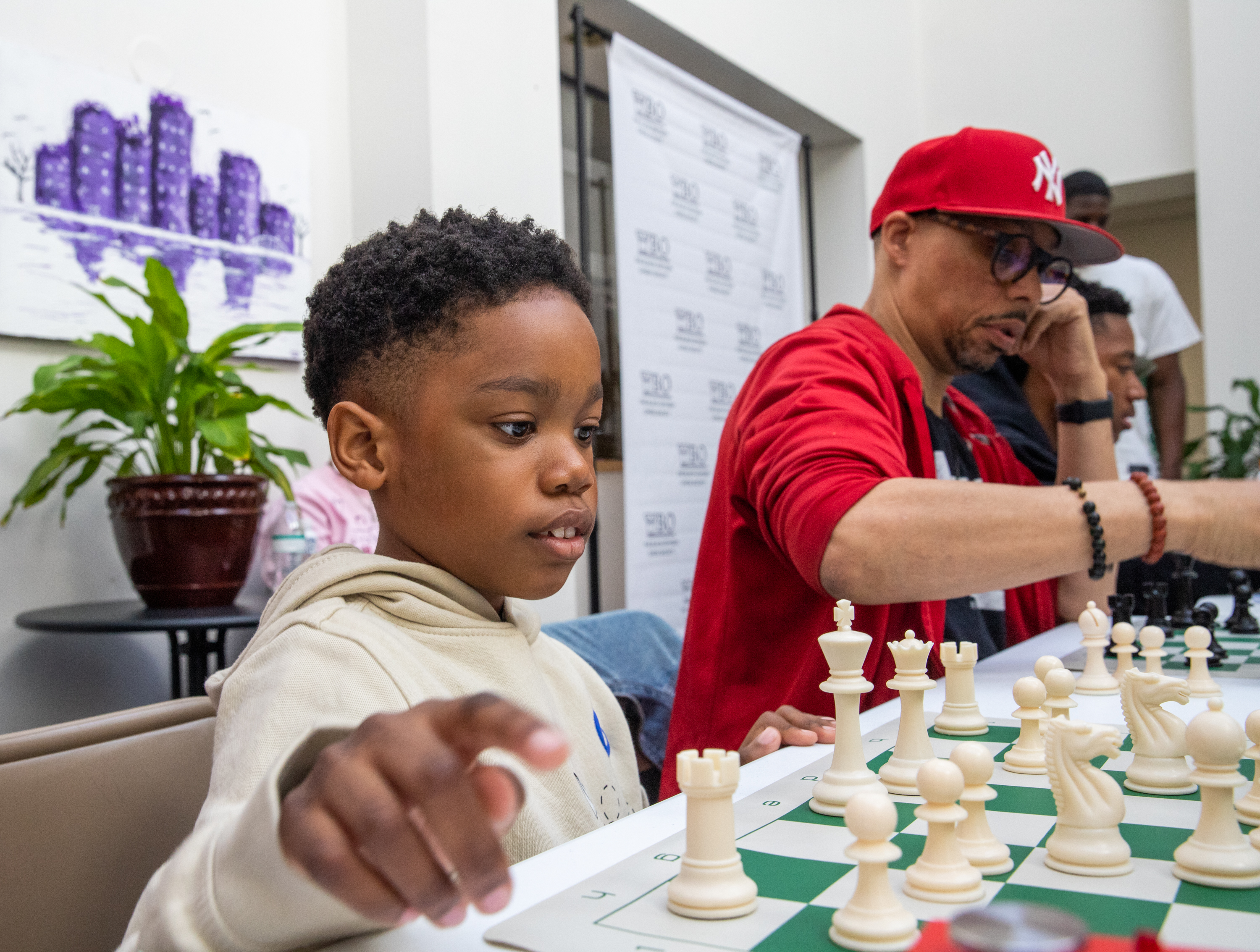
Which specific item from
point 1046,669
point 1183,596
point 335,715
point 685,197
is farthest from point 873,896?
point 685,197

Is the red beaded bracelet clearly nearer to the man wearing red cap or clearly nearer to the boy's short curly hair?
the man wearing red cap

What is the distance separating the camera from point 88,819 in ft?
3.26

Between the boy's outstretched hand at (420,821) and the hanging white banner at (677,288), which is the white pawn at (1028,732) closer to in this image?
the boy's outstretched hand at (420,821)

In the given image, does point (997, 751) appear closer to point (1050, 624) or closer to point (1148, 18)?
point (1050, 624)

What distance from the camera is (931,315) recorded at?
1939mm

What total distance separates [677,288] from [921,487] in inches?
122

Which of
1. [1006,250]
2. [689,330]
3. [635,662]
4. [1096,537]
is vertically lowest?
[635,662]

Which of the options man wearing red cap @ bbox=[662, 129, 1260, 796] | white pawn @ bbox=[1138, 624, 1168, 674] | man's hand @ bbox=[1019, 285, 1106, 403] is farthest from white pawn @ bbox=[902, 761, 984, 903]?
man's hand @ bbox=[1019, 285, 1106, 403]

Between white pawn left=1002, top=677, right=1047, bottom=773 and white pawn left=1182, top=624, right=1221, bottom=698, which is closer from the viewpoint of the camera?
white pawn left=1002, top=677, right=1047, bottom=773

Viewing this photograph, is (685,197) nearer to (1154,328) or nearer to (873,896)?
(1154,328)

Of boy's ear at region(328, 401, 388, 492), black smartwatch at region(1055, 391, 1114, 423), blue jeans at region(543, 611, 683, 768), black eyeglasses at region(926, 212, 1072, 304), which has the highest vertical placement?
black eyeglasses at region(926, 212, 1072, 304)

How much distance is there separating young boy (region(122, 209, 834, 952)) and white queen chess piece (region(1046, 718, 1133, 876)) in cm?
35

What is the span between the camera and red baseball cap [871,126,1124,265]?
1.79 m

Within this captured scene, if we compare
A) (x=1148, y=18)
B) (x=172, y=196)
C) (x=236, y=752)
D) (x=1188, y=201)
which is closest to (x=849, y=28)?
(x=1148, y=18)
